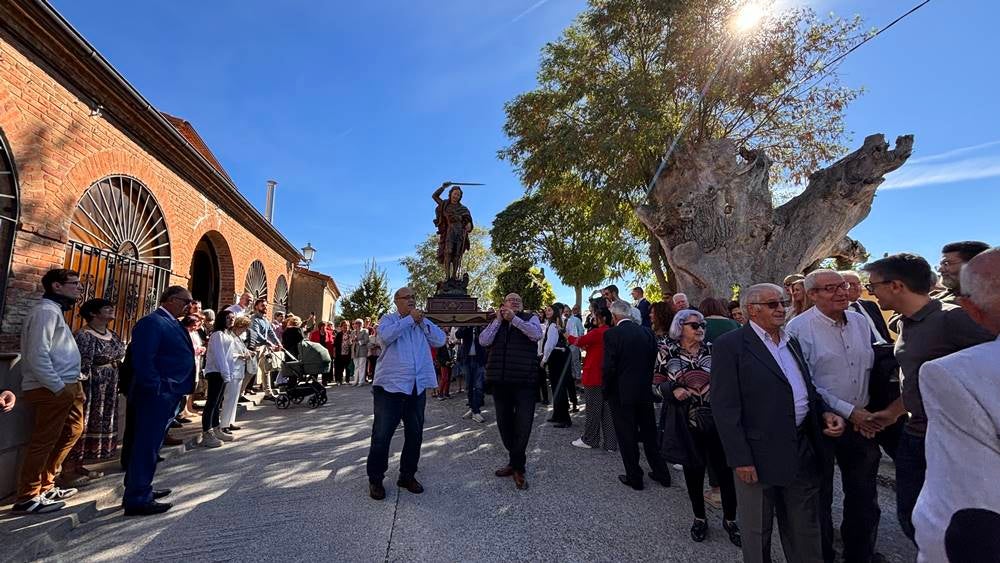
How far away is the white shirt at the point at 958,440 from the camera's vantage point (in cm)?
104

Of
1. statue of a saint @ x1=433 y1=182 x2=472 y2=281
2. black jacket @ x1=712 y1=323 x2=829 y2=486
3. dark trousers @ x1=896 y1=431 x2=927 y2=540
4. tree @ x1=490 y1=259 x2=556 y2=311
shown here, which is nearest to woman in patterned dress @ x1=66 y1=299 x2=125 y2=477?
statue of a saint @ x1=433 y1=182 x2=472 y2=281

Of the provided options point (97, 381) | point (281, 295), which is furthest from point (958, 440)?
point (281, 295)

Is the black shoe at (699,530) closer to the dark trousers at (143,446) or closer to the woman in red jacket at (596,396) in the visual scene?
the woman in red jacket at (596,396)

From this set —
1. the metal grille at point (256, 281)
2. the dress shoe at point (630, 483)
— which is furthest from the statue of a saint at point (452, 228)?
the metal grille at point (256, 281)

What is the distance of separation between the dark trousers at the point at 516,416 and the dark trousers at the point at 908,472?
8.41 feet

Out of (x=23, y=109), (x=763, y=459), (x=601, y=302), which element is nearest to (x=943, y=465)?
(x=763, y=459)

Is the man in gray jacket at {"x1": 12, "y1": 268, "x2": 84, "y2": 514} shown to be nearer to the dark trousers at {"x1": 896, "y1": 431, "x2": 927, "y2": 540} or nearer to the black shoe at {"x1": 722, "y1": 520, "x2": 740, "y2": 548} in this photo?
the black shoe at {"x1": 722, "y1": 520, "x2": 740, "y2": 548}

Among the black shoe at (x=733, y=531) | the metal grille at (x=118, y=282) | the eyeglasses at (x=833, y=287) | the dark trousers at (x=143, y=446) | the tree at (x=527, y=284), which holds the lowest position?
the black shoe at (x=733, y=531)

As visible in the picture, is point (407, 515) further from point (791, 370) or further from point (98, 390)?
point (98, 390)

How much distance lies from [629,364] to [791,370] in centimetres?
177

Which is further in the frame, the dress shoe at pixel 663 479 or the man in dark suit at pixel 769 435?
the dress shoe at pixel 663 479

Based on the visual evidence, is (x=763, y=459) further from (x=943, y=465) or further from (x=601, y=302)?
(x=601, y=302)

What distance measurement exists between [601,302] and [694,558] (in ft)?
10.6

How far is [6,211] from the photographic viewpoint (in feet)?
14.9
